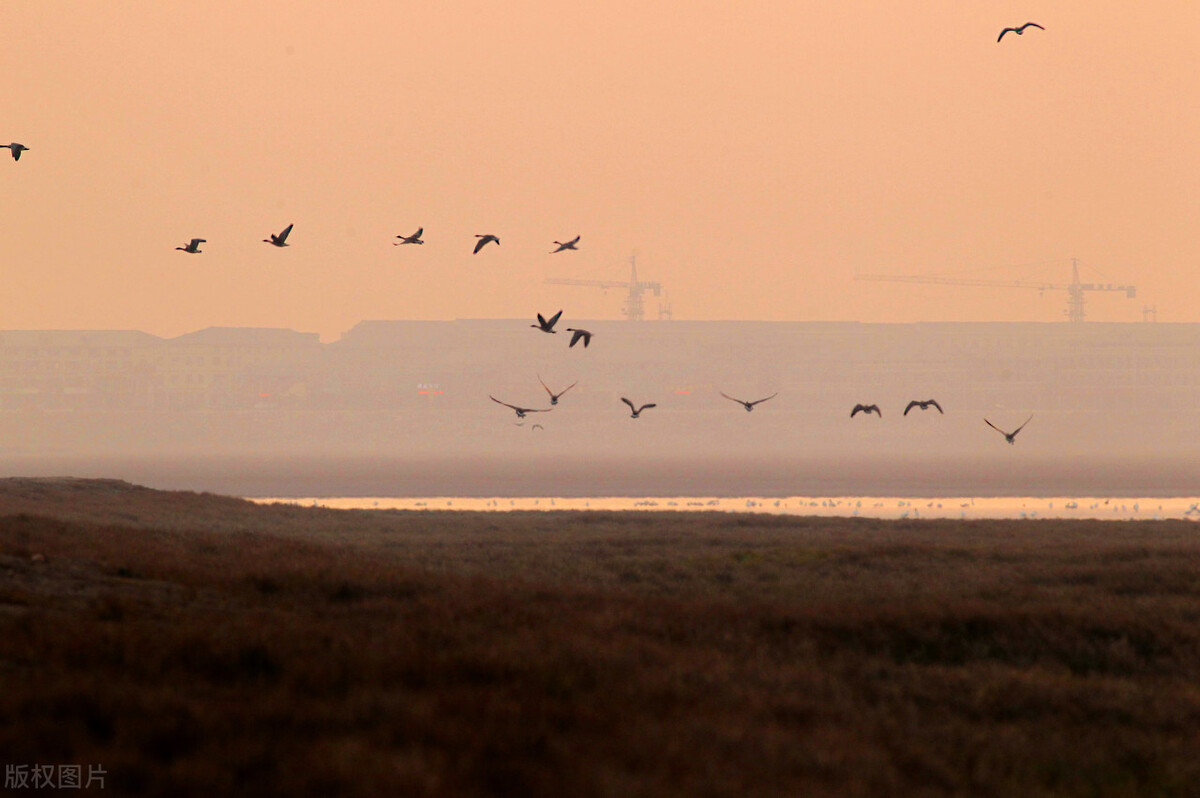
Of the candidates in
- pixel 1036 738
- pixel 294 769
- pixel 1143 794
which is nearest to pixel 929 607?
pixel 1036 738

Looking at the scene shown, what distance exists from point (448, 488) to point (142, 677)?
92.1m

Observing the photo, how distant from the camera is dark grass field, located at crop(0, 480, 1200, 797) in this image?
8.00 meters

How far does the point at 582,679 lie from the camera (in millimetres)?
10781

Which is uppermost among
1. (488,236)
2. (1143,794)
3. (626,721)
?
(488,236)

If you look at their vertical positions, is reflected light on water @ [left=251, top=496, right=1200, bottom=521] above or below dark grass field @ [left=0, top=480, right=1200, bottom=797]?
above

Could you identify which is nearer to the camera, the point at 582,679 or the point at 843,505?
the point at 582,679

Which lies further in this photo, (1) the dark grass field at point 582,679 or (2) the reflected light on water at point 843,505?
(2) the reflected light on water at point 843,505

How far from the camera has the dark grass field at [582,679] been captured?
26.2 ft

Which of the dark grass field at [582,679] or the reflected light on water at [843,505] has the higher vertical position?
the reflected light on water at [843,505]

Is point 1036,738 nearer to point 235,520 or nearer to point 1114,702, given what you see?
point 1114,702

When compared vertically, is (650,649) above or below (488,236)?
below

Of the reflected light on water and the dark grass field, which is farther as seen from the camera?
the reflected light on water

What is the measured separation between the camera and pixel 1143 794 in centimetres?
933

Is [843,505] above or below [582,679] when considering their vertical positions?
above
